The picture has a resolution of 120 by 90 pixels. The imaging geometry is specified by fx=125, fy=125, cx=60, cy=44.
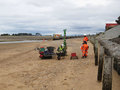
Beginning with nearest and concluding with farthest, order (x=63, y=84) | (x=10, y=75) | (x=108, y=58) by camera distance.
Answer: (x=108, y=58) < (x=63, y=84) < (x=10, y=75)

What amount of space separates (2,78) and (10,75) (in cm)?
50

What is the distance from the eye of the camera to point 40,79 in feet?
20.3

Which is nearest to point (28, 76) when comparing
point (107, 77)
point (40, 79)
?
point (40, 79)

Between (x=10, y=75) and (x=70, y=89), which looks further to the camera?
(x=10, y=75)

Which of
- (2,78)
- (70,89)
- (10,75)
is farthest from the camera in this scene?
(10,75)

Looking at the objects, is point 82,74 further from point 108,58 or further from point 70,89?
point 108,58

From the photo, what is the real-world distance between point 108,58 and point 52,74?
3887 mm

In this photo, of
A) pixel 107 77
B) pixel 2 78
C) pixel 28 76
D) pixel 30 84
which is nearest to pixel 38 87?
pixel 30 84

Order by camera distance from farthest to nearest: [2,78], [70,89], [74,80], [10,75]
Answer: [10,75] < [2,78] < [74,80] < [70,89]

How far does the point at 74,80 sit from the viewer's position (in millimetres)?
5941

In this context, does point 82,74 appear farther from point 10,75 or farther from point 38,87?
point 10,75

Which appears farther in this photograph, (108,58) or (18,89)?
(18,89)

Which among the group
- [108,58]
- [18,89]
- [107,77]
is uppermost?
[108,58]

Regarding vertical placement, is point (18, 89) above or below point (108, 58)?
below
